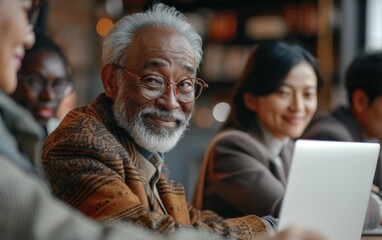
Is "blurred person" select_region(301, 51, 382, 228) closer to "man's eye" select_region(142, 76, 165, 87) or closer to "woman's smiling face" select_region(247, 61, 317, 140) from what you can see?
"woman's smiling face" select_region(247, 61, 317, 140)

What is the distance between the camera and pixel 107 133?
1.62m

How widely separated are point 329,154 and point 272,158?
3.65ft

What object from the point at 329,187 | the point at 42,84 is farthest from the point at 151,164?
the point at 42,84

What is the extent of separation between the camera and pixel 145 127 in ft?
5.62

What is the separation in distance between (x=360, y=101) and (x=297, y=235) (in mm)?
1944

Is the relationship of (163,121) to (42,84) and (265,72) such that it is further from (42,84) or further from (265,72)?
(42,84)

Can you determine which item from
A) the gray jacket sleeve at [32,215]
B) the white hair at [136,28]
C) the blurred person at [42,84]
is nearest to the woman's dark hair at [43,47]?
the blurred person at [42,84]

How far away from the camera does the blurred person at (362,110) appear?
9.27 feet

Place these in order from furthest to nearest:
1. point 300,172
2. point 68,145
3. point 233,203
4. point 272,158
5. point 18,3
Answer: point 272,158, point 233,203, point 68,145, point 300,172, point 18,3

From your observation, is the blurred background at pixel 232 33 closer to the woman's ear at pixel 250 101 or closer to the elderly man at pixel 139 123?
the woman's ear at pixel 250 101

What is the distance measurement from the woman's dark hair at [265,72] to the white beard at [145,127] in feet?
2.65

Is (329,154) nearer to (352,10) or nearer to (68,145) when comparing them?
(68,145)

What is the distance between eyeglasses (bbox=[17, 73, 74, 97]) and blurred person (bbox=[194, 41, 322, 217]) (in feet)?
2.27

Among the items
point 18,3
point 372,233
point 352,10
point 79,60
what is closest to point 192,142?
point 79,60
